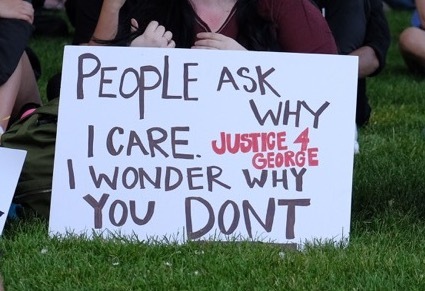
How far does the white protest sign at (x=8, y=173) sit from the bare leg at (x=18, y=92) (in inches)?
28.9

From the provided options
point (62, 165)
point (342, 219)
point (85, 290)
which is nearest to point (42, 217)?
point (62, 165)

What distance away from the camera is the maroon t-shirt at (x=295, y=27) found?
430 cm

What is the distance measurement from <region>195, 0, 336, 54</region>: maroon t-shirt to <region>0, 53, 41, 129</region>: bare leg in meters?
0.91

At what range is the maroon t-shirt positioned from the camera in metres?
4.30

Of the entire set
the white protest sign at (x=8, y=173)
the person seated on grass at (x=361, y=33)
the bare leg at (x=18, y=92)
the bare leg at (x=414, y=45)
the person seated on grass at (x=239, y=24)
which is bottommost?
the bare leg at (x=414, y=45)

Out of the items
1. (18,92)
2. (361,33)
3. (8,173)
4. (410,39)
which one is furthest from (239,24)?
(410,39)

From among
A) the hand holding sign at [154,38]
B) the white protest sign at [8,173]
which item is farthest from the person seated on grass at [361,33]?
the white protest sign at [8,173]

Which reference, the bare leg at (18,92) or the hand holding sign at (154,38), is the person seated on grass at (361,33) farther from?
the hand holding sign at (154,38)

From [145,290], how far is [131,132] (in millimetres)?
634

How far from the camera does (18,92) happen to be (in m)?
5.09

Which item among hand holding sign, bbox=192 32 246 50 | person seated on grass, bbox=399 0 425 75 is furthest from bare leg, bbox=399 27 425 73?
hand holding sign, bbox=192 32 246 50

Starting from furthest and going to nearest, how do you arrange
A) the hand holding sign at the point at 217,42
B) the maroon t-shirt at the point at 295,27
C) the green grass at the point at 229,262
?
the maroon t-shirt at the point at 295,27, the hand holding sign at the point at 217,42, the green grass at the point at 229,262

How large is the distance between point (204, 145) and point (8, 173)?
65cm

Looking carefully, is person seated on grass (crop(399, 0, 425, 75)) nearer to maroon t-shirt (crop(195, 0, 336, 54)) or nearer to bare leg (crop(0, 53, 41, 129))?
bare leg (crop(0, 53, 41, 129))
